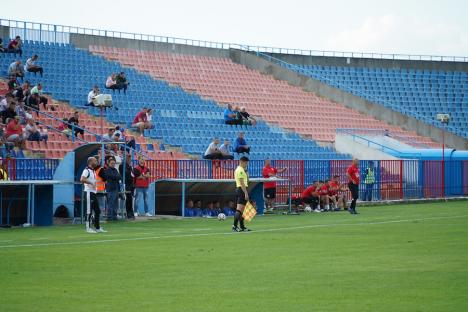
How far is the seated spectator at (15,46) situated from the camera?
41.3 metres

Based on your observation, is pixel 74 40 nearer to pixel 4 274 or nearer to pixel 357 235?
pixel 357 235

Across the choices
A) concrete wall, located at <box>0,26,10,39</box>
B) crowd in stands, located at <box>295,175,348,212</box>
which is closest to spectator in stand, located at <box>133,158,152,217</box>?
crowd in stands, located at <box>295,175,348,212</box>

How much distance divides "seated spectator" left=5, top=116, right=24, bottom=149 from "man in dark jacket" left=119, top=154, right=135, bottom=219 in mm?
3041

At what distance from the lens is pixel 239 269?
15414 millimetres

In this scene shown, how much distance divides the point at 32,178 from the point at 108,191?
203cm

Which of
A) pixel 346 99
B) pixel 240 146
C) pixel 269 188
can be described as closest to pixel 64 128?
pixel 269 188

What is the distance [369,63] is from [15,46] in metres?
26.3

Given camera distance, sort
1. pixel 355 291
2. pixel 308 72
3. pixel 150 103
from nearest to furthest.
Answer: pixel 355 291 → pixel 150 103 → pixel 308 72

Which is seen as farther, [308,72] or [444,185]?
[308,72]

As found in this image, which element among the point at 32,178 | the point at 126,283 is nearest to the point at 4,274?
the point at 126,283

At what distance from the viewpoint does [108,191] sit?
92.9ft

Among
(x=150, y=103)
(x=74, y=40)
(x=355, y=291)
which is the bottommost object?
(x=355, y=291)

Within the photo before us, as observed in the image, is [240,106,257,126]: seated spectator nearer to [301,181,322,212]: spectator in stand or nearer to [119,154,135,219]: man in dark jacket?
[301,181,322,212]: spectator in stand

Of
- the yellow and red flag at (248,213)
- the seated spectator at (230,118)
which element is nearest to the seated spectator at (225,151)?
the seated spectator at (230,118)
